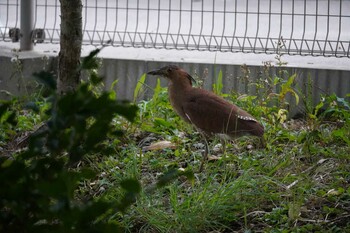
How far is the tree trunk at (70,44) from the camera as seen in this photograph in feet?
19.3

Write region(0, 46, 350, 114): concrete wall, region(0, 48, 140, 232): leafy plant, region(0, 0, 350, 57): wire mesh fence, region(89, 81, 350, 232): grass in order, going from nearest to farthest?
region(0, 48, 140, 232): leafy plant
region(89, 81, 350, 232): grass
region(0, 46, 350, 114): concrete wall
region(0, 0, 350, 57): wire mesh fence

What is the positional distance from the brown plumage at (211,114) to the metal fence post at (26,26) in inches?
113

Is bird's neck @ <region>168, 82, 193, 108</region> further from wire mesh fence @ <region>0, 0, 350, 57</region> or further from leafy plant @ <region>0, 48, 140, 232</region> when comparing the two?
leafy plant @ <region>0, 48, 140, 232</region>

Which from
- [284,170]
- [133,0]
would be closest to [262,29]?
[133,0]

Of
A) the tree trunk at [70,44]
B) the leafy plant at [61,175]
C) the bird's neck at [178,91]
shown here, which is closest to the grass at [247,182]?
the bird's neck at [178,91]

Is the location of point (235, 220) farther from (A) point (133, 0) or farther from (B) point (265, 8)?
(A) point (133, 0)

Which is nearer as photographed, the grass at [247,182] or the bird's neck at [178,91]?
the grass at [247,182]

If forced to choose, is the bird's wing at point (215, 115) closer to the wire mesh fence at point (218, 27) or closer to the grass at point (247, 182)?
the grass at point (247, 182)

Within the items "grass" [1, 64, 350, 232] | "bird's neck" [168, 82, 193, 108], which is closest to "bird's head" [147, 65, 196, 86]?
"bird's neck" [168, 82, 193, 108]

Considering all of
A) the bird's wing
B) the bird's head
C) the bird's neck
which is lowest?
the bird's wing

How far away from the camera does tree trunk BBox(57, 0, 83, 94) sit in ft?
19.3

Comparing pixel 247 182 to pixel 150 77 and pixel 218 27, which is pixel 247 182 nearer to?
pixel 150 77

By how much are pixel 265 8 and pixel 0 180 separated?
10.1 m

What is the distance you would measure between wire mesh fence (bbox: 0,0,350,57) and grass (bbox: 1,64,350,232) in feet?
3.98
